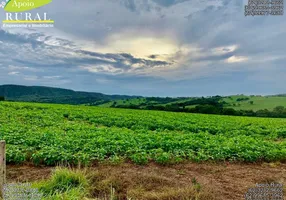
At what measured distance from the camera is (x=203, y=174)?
21.0 feet

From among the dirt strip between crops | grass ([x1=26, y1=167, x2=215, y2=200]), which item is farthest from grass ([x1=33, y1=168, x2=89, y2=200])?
the dirt strip between crops

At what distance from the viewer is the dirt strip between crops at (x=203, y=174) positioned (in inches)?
217

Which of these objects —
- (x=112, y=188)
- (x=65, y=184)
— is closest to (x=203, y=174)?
(x=112, y=188)

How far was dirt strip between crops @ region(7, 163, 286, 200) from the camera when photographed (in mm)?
5508

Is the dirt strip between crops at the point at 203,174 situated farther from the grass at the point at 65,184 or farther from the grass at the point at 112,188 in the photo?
the grass at the point at 65,184

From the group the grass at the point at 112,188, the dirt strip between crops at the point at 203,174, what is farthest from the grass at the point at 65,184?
the dirt strip between crops at the point at 203,174

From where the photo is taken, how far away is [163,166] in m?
6.96

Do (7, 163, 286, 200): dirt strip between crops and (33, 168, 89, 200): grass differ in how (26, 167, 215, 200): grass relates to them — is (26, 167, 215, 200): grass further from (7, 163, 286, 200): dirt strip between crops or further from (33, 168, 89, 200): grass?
(7, 163, 286, 200): dirt strip between crops

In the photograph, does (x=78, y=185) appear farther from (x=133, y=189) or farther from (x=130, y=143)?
(x=130, y=143)

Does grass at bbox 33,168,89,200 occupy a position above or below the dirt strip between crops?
above

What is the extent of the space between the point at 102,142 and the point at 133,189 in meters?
3.60

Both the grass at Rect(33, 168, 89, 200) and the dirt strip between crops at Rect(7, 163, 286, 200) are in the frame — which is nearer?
the grass at Rect(33, 168, 89, 200)

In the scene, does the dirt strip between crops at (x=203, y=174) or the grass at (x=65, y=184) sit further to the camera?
the dirt strip between crops at (x=203, y=174)

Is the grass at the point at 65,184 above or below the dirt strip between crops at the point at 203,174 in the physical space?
above
